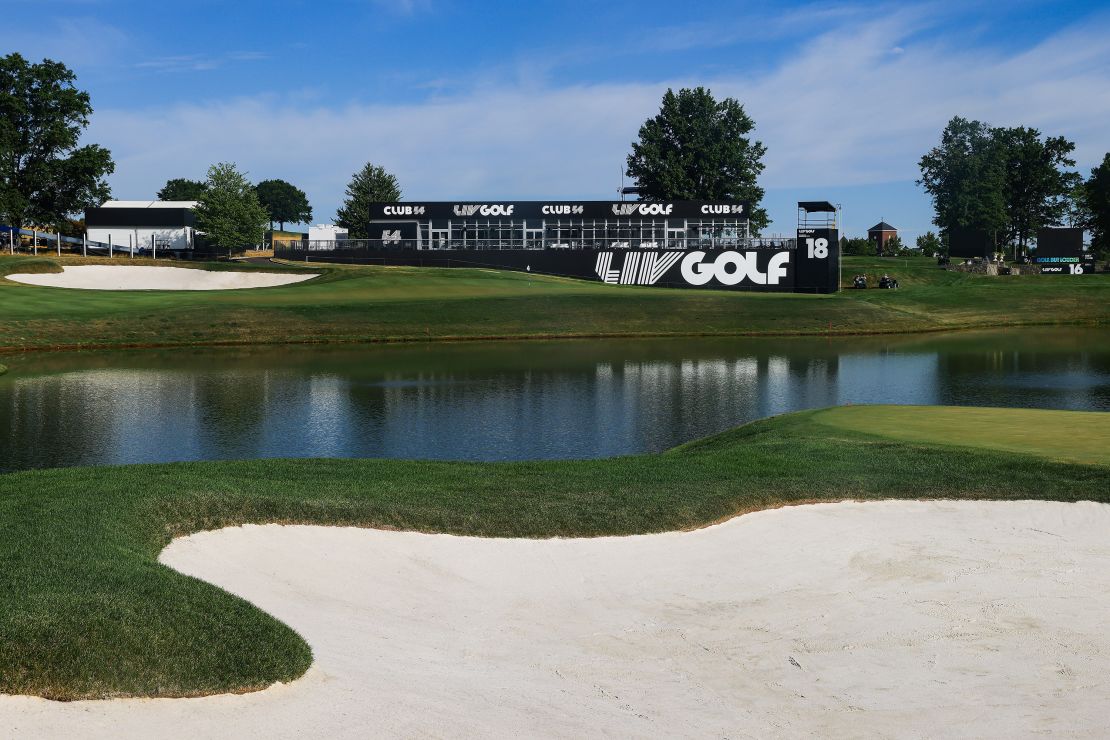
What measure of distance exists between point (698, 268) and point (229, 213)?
5246cm

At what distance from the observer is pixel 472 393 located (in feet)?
123

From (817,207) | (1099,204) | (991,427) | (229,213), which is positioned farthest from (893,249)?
(991,427)

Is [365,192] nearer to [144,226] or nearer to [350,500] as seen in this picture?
[144,226]

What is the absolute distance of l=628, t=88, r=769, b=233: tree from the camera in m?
125

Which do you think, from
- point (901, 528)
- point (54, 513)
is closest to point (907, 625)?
point (901, 528)

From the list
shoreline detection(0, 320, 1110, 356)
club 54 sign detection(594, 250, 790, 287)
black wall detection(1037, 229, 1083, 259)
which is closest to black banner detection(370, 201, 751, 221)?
club 54 sign detection(594, 250, 790, 287)

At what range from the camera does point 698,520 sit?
611 inches

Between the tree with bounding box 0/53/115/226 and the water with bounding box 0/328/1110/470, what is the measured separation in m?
55.2

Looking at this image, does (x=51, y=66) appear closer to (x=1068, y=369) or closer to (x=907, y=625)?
(x=1068, y=369)

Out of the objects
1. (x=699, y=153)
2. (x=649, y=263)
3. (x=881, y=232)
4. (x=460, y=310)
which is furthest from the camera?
(x=881, y=232)

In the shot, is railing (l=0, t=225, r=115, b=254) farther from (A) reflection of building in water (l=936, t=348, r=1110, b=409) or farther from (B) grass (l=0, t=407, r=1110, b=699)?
(B) grass (l=0, t=407, r=1110, b=699)

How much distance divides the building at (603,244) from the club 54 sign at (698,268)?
0.28ft

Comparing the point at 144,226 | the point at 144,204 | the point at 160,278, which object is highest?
the point at 144,204

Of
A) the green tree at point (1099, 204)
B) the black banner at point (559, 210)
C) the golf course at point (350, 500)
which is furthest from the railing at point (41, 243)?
the green tree at point (1099, 204)
